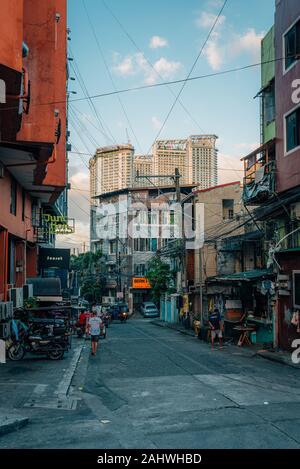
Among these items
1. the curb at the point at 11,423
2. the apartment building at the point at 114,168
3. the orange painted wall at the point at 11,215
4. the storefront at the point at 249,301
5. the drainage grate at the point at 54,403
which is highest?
the apartment building at the point at 114,168

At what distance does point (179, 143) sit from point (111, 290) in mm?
24082

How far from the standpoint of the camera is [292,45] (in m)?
20.9

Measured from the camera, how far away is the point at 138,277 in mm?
67250

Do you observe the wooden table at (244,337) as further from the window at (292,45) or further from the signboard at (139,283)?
the signboard at (139,283)

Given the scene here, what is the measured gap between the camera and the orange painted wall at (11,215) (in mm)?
19281

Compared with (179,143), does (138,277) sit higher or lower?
lower

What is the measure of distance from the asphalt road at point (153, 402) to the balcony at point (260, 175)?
305 inches

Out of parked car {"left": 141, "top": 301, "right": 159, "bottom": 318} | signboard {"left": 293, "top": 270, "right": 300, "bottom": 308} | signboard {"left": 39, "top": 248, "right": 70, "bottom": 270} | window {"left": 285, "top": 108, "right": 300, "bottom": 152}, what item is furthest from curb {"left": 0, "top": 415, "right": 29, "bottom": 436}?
parked car {"left": 141, "top": 301, "right": 159, "bottom": 318}

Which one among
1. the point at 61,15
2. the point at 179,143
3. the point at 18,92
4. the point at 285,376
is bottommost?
the point at 285,376

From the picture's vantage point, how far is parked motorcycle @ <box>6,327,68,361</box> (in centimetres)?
1711

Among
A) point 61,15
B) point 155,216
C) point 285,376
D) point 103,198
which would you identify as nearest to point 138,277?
point 155,216

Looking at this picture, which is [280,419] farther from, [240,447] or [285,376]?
[285,376]

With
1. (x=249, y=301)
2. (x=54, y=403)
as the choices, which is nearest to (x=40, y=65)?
(x=54, y=403)

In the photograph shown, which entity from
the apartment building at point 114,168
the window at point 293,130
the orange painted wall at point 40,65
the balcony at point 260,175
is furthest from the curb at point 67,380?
the apartment building at point 114,168
